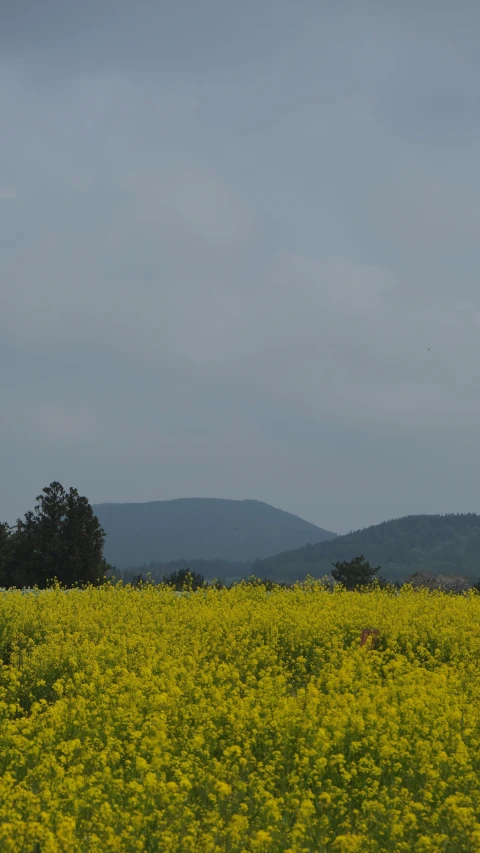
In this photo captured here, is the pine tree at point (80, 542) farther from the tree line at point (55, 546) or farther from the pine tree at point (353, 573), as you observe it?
the pine tree at point (353, 573)

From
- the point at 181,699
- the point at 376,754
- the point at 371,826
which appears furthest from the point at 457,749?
the point at 181,699

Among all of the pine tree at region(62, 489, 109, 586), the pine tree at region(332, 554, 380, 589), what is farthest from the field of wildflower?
the pine tree at region(332, 554, 380, 589)

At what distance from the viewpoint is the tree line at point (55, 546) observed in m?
36.7

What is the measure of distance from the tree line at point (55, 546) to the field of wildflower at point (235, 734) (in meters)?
17.8

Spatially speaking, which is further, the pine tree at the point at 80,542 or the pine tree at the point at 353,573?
the pine tree at the point at 353,573

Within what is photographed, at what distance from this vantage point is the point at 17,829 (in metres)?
7.52

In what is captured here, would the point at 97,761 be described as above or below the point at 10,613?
below

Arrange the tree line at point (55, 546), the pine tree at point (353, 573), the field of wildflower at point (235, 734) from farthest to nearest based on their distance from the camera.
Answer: the pine tree at point (353, 573)
the tree line at point (55, 546)
the field of wildflower at point (235, 734)

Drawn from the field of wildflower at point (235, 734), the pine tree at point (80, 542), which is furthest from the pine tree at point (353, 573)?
the field of wildflower at point (235, 734)

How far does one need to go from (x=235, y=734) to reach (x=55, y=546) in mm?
27299

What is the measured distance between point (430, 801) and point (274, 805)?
6.80ft

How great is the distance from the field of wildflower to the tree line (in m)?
17.8

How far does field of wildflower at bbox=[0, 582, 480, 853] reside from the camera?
7.84m

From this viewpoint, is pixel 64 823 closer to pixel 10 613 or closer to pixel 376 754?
pixel 376 754
